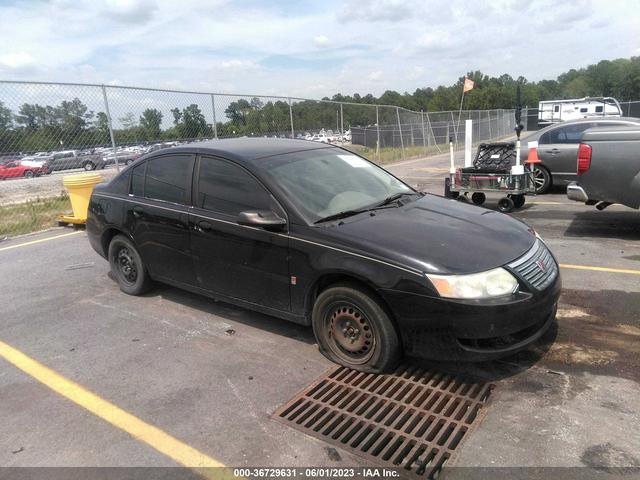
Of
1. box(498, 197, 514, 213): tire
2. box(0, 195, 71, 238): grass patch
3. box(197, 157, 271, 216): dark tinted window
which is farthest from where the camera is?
box(0, 195, 71, 238): grass patch

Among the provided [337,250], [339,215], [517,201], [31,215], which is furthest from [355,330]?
[31,215]

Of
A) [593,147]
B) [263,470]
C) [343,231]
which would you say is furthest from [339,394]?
[593,147]

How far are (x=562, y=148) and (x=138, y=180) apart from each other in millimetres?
8811

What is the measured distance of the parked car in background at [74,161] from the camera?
11.0 metres

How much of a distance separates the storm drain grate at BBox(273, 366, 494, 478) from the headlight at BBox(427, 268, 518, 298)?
2.19 feet

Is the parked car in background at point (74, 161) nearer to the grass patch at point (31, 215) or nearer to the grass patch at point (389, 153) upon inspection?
the grass patch at point (31, 215)

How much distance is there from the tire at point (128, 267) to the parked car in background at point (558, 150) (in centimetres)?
870

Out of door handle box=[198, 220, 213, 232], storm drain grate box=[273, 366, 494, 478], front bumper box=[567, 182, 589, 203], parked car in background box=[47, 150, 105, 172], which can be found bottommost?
storm drain grate box=[273, 366, 494, 478]

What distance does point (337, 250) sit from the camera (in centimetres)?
342

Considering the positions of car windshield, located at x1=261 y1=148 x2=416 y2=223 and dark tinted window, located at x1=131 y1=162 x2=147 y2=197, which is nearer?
car windshield, located at x1=261 y1=148 x2=416 y2=223

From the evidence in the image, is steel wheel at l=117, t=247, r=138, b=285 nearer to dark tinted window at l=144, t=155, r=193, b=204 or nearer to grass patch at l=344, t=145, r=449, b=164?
dark tinted window at l=144, t=155, r=193, b=204

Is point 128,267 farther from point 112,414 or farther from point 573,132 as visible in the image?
point 573,132

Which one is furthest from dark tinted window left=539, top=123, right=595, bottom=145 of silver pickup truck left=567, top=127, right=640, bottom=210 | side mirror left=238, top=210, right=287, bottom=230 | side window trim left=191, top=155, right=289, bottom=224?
side mirror left=238, top=210, right=287, bottom=230

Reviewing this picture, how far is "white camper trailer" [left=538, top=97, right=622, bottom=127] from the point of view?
84.8 ft
